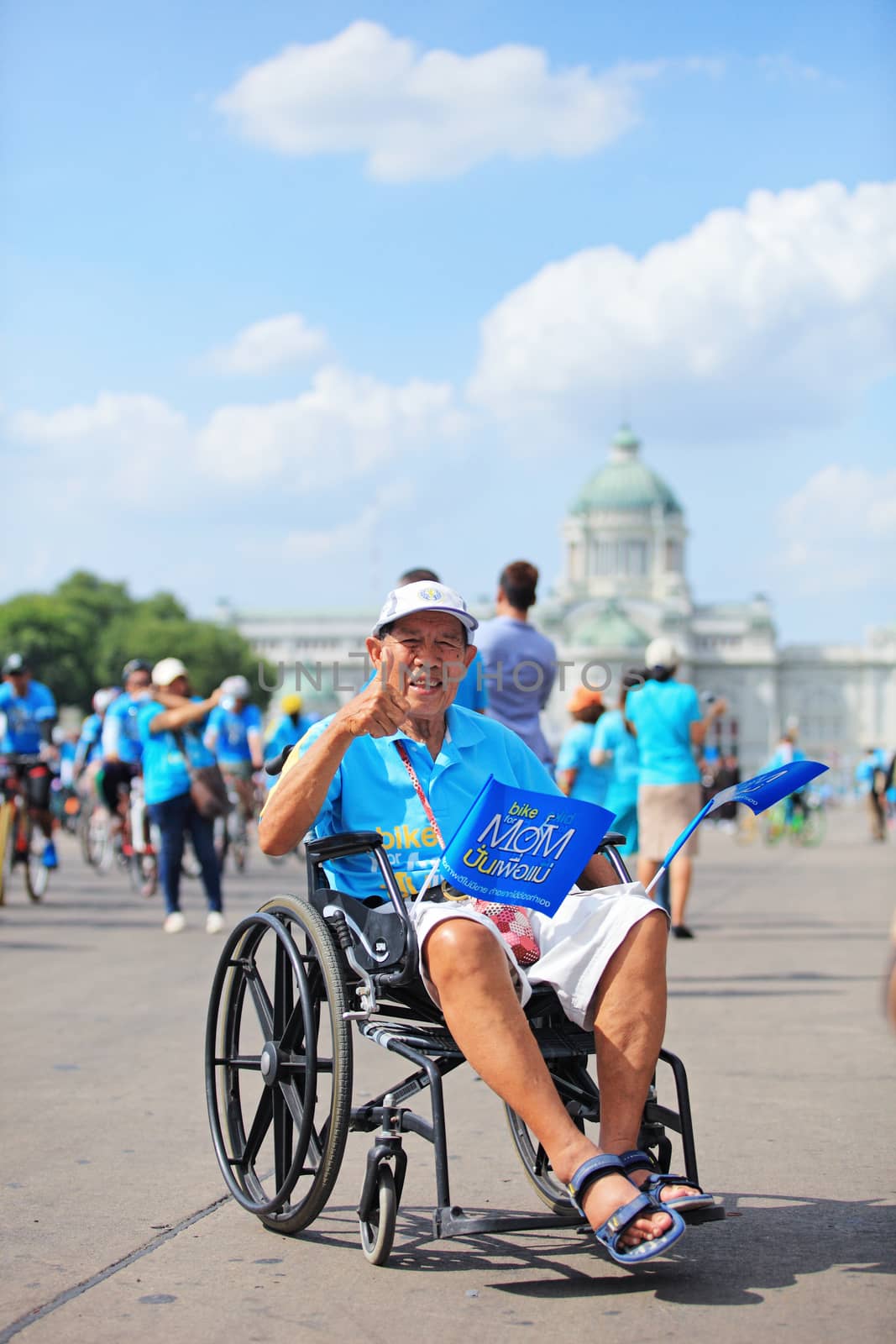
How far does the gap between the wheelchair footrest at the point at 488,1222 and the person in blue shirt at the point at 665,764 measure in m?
6.84

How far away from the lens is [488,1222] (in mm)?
3553

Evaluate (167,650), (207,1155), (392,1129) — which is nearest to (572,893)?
(392,1129)

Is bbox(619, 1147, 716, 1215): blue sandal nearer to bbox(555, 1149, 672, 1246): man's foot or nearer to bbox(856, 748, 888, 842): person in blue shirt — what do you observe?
bbox(555, 1149, 672, 1246): man's foot

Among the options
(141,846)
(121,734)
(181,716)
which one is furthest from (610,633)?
(181,716)

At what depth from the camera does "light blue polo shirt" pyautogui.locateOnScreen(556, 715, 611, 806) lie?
11.4 m

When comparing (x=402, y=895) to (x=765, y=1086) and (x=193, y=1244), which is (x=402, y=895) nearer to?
(x=193, y=1244)

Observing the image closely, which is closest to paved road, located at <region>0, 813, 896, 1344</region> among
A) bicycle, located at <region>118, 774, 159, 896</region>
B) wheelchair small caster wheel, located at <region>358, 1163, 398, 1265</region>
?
wheelchair small caster wheel, located at <region>358, 1163, 398, 1265</region>

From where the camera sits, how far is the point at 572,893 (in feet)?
13.2

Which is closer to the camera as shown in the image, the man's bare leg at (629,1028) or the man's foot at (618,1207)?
the man's foot at (618,1207)

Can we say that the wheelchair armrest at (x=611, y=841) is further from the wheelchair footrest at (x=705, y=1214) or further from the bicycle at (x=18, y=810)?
the bicycle at (x=18, y=810)

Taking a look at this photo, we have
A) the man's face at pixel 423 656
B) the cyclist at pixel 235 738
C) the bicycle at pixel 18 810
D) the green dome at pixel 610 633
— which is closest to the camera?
the man's face at pixel 423 656

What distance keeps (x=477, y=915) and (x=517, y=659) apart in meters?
4.70

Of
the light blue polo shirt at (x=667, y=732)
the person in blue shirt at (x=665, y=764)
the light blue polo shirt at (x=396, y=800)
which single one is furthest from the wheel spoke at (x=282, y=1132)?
the light blue polo shirt at (x=667, y=732)

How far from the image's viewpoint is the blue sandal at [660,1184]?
3.52m
